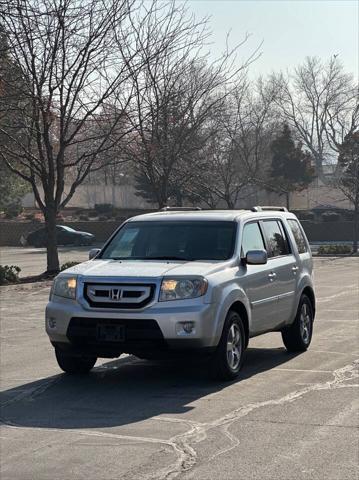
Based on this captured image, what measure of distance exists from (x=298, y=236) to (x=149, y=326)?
3.72 meters

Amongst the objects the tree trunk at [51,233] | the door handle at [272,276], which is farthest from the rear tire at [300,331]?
the tree trunk at [51,233]

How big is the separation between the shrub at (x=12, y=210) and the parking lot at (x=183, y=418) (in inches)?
1937

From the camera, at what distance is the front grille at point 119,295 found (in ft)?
26.8

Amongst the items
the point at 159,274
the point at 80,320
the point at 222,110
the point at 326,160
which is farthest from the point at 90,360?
the point at 326,160

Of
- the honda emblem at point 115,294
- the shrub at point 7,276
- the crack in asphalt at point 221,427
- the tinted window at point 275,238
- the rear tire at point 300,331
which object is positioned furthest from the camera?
the shrub at point 7,276

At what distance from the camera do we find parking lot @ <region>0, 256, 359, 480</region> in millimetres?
5660

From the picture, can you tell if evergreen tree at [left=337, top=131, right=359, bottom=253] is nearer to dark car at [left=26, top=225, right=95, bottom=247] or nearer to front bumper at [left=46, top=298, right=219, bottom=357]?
dark car at [left=26, top=225, right=95, bottom=247]

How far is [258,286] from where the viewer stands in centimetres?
928

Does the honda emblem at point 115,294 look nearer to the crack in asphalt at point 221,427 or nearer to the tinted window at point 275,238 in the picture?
the crack in asphalt at point 221,427

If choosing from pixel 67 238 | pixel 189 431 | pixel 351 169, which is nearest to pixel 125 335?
pixel 189 431

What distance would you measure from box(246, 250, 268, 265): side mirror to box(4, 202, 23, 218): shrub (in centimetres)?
5214

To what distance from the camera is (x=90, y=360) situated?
30.2 feet

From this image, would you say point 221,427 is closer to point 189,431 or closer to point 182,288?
point 189,431

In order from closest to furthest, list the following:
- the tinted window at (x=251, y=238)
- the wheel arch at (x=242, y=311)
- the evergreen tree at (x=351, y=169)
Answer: the wheel arch at (x=242, y=311) < the tinted window at (x=251, y=238) < the evergreen tree at (x=351, y=169)
